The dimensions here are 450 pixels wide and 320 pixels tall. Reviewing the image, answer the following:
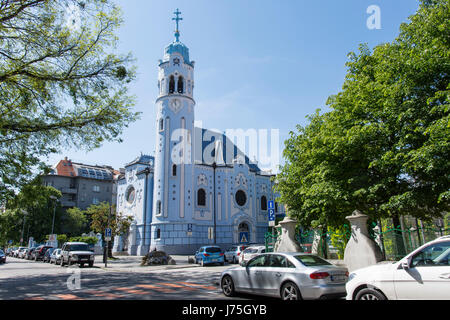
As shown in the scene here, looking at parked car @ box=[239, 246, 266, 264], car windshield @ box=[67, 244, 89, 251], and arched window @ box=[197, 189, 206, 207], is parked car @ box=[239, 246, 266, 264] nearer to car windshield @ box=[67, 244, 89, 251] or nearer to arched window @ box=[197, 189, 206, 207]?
car windshield @ box=[67, 244, 89, 251]

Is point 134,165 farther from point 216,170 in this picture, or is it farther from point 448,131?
point 448,131

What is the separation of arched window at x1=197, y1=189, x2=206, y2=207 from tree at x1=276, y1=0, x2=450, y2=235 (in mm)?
26827

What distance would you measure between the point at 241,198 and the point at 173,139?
13.7 m

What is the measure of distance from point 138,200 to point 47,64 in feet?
101

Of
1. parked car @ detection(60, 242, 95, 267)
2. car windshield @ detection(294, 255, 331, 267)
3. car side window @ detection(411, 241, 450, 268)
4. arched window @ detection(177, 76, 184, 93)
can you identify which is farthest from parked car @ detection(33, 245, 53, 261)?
car side window @ detection(411, 241, 450, 268)

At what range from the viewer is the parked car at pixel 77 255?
23844 millimetres

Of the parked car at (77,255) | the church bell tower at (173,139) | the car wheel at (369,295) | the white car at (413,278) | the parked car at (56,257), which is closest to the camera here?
the white car at (413,278)

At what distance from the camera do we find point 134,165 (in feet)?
155

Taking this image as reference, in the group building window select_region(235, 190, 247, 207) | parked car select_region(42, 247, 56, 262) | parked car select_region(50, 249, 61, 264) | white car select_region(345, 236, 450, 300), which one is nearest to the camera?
white car select_region(345, 236, 450, 300)

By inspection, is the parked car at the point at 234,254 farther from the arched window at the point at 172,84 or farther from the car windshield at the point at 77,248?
the arched window at the point at 172,84

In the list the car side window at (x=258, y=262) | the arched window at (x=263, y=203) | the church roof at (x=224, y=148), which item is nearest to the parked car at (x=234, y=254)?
the car side window at (x=258, y=262)

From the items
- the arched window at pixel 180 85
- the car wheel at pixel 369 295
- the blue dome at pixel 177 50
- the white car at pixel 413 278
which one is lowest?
the car wheel at pixel 369 295

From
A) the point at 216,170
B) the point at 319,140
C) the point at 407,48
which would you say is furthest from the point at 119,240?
the point at 407,48

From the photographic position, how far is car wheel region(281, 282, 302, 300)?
7.65 m
